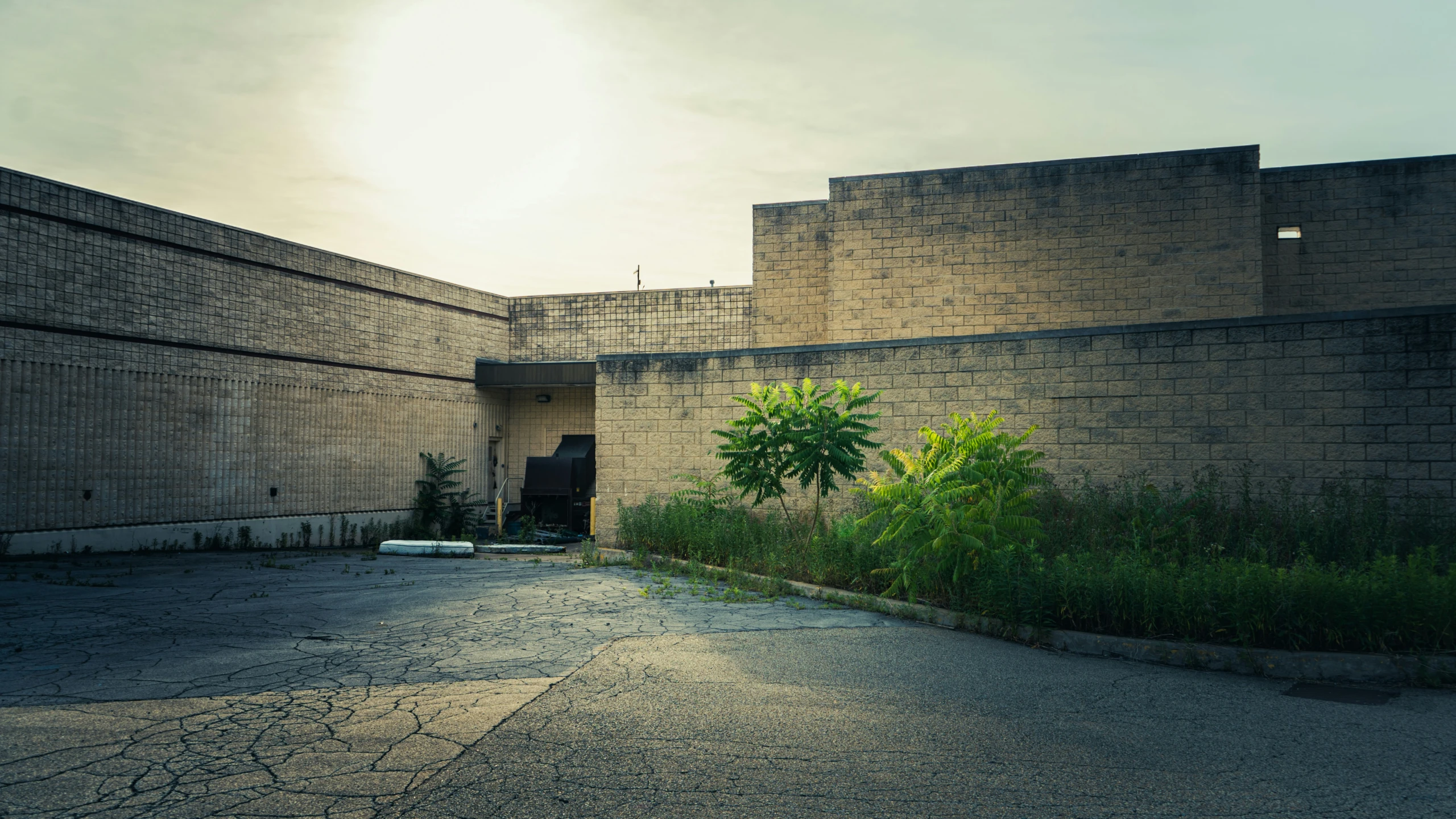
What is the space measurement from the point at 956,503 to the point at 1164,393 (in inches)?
203

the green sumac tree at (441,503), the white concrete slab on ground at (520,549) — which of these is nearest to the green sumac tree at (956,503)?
the white concrete slab on ground at (520,549)

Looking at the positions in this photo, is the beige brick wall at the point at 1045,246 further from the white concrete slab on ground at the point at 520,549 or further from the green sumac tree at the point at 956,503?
the green sumac tree at the point at 956,503

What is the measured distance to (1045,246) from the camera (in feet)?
63.3

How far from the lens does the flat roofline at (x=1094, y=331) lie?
36.8ft

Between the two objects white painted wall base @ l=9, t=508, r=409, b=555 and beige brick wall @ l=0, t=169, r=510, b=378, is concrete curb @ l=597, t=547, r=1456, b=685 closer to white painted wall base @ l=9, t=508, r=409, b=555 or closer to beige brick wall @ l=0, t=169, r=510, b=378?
white painted wall base @ l=9, t=508, r=409, b=555

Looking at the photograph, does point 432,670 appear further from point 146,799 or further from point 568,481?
point 568,481

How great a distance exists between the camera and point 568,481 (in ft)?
75.3

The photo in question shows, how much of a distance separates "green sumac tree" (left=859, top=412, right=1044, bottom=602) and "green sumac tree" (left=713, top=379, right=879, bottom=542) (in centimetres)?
197

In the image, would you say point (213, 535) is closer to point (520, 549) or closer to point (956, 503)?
point (520, 549)

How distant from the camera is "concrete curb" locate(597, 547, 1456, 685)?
6.69 meters

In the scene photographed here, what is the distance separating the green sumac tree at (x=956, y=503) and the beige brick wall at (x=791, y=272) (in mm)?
12588

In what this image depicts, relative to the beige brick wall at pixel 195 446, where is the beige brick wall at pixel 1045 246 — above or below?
above

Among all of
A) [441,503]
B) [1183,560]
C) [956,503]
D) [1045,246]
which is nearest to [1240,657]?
[956,503]

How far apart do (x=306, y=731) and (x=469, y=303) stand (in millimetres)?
22239
